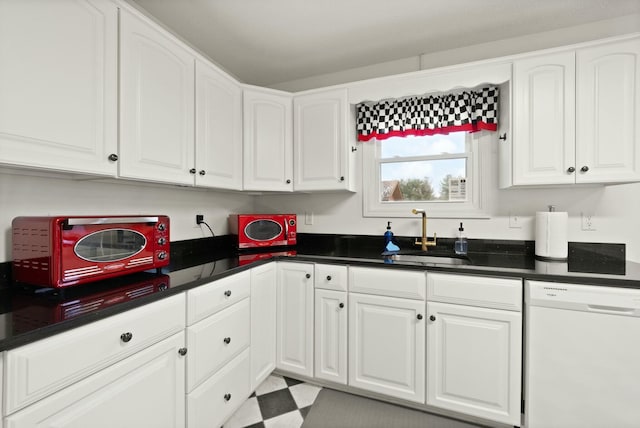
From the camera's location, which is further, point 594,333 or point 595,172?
point 595,172

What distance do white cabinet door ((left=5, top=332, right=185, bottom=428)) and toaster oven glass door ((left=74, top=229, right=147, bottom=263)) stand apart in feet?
1.46

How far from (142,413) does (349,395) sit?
1231mm

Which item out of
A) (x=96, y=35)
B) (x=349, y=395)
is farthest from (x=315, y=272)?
(x=96, y=35)

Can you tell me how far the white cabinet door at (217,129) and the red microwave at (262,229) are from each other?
0.29 m

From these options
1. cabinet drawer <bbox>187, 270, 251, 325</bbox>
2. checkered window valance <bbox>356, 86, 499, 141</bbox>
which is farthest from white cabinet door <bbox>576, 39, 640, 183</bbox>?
cabinet drawer <bbox>187, 270, 251, 325</bbox>

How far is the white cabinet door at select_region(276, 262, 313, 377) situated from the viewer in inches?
74.1

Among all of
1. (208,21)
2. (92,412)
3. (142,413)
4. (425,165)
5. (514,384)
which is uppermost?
(208,21)

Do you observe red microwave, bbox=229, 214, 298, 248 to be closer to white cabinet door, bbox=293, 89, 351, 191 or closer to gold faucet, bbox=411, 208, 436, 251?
white cabinet door, bbox=293, 89, 351, 191

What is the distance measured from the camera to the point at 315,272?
6.10 feet

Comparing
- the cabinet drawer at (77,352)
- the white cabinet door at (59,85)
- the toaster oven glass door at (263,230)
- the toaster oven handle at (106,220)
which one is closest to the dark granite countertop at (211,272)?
the cabinet drawer at (77,352)

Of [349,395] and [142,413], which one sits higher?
[142,413]

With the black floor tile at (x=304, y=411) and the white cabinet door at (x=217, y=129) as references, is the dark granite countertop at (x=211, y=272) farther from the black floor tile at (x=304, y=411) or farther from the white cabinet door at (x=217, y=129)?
the black floor tile at (x=304, y=411)

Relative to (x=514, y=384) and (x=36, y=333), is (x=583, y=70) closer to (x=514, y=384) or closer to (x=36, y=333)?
(x=514, y=384)

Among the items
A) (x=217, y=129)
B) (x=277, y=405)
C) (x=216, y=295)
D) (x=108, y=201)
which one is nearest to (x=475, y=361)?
(x=277, y=405)
